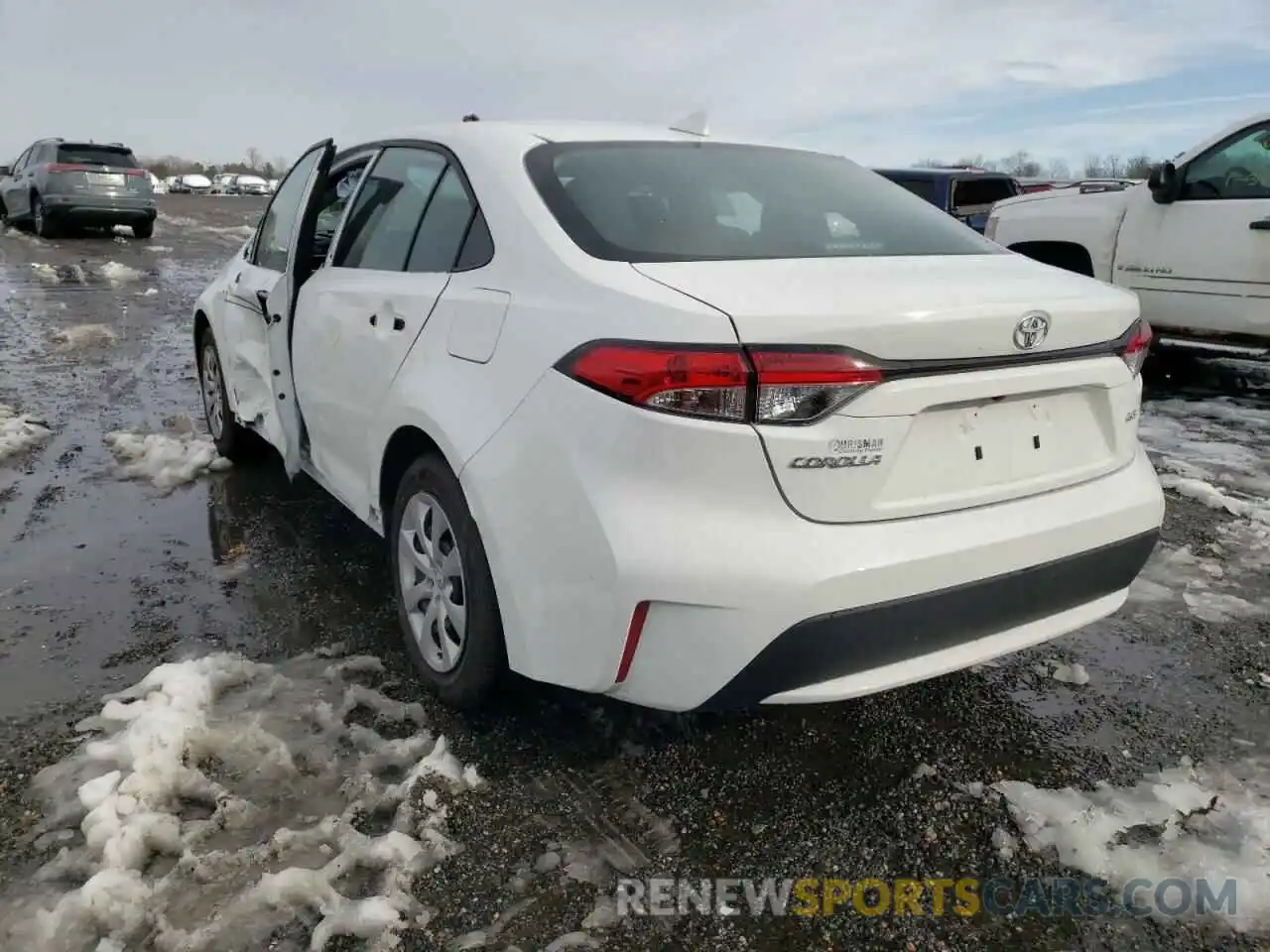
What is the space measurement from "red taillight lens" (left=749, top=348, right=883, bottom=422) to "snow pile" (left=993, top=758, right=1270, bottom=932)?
1192 millimetres

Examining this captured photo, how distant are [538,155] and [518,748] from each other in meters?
1.64

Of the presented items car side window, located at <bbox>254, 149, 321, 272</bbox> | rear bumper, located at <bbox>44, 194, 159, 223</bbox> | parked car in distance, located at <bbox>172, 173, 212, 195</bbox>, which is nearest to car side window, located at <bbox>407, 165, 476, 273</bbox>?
car side window, located at <bbox>254, 149, 321, 272</bbox>

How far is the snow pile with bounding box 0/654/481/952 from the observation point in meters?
2.06

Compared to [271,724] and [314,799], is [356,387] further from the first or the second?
[314,799]

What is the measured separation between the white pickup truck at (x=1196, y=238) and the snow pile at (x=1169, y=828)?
479 centimetres

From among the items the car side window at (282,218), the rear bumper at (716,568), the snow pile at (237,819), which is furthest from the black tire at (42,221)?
the rear bumper at (716,568)

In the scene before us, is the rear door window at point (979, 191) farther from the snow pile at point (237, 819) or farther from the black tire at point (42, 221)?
the black tire at point (42, 221)

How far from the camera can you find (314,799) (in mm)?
2465

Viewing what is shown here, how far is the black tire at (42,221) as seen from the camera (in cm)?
1903

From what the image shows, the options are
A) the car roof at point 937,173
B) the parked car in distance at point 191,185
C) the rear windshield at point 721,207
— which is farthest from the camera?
the parked car in distance at point 191,185

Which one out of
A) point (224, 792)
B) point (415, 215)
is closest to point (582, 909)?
point (224, 792)

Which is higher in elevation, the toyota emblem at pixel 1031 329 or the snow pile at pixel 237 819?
the toyota emblem at pixel 1031 329

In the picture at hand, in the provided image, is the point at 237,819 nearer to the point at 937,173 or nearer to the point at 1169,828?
the point at 1169,828

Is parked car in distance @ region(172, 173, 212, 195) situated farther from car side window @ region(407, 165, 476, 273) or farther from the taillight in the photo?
the taillight
